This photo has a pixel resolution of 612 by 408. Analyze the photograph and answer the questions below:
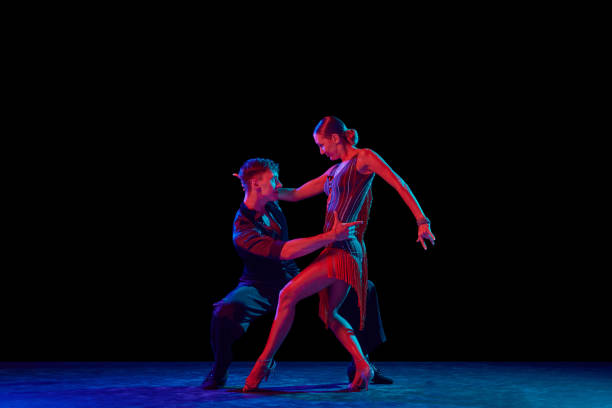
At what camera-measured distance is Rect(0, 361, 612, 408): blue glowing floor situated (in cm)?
308

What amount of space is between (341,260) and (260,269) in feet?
1.68

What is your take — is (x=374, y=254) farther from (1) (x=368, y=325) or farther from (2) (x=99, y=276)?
(2) (x=99, y=276)

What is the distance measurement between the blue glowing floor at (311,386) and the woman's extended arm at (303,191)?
1.04m

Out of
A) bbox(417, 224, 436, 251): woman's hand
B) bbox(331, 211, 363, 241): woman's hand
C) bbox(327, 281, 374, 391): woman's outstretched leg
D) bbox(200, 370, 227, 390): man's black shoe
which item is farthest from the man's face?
bbox(200, 370, 227, 390): man's black shoe

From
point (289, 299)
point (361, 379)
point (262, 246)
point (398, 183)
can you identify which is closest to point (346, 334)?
point (361, 379)

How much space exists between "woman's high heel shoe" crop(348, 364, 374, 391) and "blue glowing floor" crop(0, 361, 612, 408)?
0.22 ft

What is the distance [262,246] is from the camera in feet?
11.4

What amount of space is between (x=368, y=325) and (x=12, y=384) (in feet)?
6.54

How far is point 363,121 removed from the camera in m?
5.18

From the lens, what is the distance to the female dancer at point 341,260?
3.42 meters

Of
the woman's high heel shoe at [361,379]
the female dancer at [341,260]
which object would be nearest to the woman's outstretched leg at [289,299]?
the female dancer at [341,260]

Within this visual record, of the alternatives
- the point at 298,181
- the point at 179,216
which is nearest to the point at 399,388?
the point at 298,181

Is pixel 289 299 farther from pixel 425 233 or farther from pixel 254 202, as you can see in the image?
pixel 425 233

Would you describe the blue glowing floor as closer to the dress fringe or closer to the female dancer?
the female dancer
